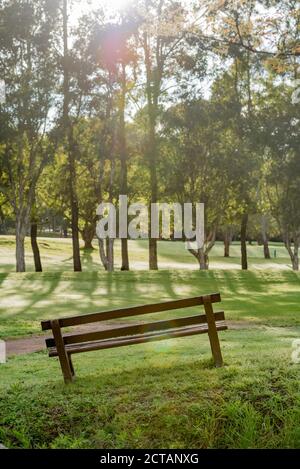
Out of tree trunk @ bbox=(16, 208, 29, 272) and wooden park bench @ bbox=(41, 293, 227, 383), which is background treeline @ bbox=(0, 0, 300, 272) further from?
wooden park bench @ bbox=(41, 293, 227, 383)

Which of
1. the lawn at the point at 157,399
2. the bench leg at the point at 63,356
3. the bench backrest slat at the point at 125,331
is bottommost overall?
the lawn at the point at 157,399

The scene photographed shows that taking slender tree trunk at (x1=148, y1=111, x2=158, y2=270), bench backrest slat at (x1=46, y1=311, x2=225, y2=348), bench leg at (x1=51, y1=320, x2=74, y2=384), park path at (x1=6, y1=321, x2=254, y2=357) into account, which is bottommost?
park path at (x1=6, y1=321, x2=254, y2=357)

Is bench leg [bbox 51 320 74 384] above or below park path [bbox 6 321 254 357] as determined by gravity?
above

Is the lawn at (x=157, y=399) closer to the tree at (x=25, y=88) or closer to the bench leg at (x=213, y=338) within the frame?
the bench leg at (x=213, y=338)

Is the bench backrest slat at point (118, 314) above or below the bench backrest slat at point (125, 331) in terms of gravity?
above

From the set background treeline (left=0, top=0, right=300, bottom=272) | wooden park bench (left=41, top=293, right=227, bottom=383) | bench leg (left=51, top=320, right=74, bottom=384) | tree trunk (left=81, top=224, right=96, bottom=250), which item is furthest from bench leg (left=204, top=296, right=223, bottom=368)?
tree trunk (left=81, top=224, right=96, bottom=250)

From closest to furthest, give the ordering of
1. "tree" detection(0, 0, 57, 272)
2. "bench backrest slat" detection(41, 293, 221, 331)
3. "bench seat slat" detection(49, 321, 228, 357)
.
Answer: "bench backrest slat" detection(41, 293, 221, 331) → "bench seat slat" detection(49, 321, 228, 357) → "tree" detection(0, 0, 57, 272)

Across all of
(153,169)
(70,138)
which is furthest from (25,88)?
(153,169)

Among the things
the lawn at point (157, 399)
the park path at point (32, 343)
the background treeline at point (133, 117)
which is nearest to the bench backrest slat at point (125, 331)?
the lawn at point (157, 399)

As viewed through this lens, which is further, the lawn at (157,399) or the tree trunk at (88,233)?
the tree trunk at (88,233)

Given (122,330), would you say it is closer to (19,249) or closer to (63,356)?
(63,356)

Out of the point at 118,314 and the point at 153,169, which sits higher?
the point at 153,169

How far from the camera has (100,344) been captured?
8.45 meters
